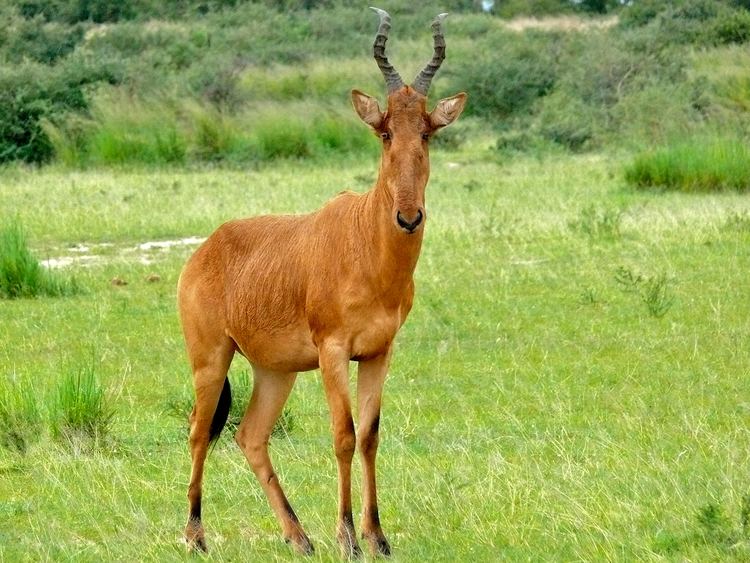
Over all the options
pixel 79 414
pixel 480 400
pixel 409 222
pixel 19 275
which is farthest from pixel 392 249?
pixel 19 275

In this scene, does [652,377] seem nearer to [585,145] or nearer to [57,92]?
[585,145]

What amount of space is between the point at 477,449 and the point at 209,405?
6.10 ft

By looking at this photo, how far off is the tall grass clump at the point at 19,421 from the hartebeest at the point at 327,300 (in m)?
1.92

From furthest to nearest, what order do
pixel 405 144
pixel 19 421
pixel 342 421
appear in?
pixel 19 421 → pixel 342 421 → pixel 405 144

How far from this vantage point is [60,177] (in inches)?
890

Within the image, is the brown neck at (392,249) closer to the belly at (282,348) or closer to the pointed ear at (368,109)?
the pointed ear at (368,109)

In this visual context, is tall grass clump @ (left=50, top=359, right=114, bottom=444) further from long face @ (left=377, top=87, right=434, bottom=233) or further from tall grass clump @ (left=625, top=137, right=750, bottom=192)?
tall grass clump @ (left=625, top=137, right=750, bottom=192)

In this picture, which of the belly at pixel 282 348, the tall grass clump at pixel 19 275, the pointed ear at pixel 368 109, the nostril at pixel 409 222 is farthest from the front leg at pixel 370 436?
the tall grass clump at pixel 19 275

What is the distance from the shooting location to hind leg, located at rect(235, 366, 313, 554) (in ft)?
21.8

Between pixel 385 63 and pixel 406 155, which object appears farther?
pixel 385 63

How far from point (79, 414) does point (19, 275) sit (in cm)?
523

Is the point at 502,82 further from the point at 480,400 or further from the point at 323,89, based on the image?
the point at 480,400

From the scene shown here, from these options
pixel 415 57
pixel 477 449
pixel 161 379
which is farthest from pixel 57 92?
pixel 477 449

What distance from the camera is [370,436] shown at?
618 centimetres
